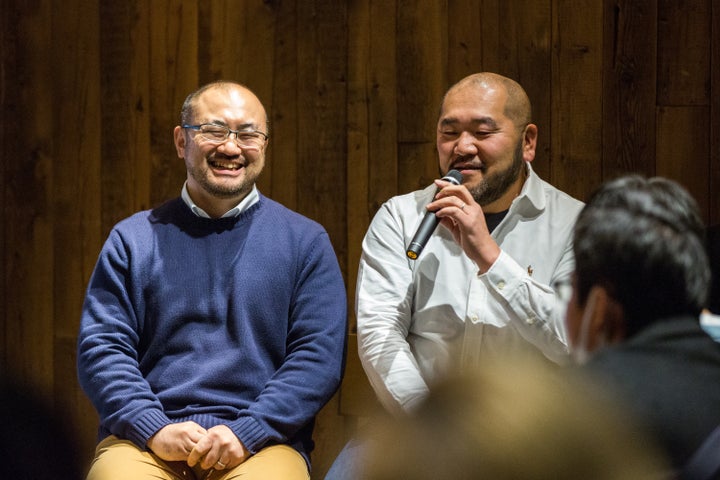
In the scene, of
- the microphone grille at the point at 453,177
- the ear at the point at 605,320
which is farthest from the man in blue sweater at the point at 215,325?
the ear at the point at 605,320

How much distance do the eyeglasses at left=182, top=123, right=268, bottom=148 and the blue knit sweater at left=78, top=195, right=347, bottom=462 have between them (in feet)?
0.74

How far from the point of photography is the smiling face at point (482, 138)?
2.48 m

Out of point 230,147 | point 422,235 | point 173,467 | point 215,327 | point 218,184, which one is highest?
point 230,147

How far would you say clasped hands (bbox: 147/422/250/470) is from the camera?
222cm

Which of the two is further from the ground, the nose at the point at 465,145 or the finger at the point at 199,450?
the nose at the point at 465,145

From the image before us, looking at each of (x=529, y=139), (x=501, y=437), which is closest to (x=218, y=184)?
(x=529, y=139)

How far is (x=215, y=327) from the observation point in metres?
2.45

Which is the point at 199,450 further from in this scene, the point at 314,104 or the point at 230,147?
the point at 314,104

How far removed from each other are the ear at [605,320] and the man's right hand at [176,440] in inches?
52.9

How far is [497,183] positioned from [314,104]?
0.99 m

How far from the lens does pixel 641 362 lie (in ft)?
3.47

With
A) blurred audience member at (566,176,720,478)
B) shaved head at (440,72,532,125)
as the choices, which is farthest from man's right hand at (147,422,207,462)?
blurred audience member at (566,176,720,478)

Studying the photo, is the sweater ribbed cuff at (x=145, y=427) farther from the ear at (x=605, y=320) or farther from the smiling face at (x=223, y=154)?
the ear at (x=605, y=320)

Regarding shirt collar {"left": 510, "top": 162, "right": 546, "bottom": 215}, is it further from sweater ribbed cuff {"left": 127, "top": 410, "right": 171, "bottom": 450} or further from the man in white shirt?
sweater ribbed cuff {"left": 127, "top": 410, "right": 171, "bottom": 450}
